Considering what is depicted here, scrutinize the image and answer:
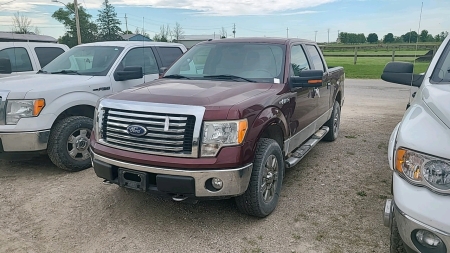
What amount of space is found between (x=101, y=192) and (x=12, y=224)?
3.25 ft

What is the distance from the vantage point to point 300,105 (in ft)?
14.8

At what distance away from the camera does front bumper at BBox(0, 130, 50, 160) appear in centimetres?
445

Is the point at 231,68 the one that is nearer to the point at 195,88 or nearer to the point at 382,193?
the point at 195,88

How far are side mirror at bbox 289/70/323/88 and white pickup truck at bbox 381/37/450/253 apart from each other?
1.60m

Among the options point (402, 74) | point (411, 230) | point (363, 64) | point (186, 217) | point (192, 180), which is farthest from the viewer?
point (363, 64)

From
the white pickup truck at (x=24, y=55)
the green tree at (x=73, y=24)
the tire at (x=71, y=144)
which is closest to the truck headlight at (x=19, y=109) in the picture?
the tire at (x=71, y=144)

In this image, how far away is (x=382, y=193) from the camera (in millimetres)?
4281

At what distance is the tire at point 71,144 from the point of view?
477cm

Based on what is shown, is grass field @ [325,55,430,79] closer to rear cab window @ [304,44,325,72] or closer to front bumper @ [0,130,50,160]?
rear cab window @ [304,44,325,72]

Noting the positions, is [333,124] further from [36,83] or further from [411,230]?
[36,83]

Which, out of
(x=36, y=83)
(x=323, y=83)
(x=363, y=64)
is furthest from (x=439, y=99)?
(x=363, y=64)

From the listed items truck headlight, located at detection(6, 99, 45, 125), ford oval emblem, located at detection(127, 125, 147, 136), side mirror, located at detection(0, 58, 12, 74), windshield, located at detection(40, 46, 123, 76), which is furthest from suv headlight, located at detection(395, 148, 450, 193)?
side mirror, located at detection(0, 58, 12, 74)

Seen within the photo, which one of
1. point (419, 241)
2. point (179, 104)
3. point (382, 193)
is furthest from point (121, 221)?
point (382, 193)

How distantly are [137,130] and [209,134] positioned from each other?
68 centimetres
